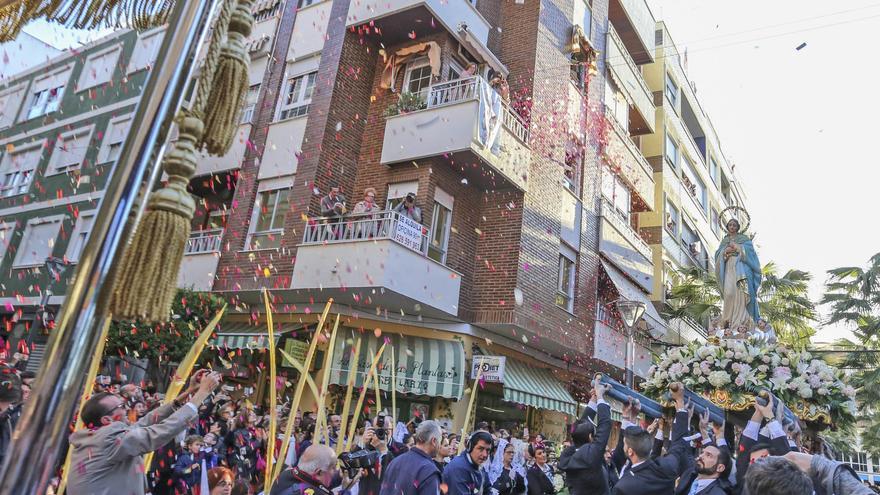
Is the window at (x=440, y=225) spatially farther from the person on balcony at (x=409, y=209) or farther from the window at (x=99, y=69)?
the window at (x=99, y=69)

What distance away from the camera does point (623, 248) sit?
21.9 meters

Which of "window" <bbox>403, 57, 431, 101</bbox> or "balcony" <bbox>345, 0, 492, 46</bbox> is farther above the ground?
"balcony" <bbox>345, 0, 492, 46</bbox>

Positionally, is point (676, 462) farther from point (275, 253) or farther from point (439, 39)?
point (439, 39)

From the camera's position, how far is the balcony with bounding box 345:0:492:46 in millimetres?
15844

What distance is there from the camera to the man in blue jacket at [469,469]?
5434mm

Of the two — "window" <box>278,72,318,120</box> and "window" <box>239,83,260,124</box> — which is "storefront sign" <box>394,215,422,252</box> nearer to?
"window" <box>278,72,318,120</box>

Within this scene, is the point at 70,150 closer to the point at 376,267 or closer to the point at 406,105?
the point at 406,105

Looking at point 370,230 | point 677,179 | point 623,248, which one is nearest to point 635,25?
point 677,179

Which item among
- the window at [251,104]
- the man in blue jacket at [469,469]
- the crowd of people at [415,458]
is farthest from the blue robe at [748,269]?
the window at [251,104]

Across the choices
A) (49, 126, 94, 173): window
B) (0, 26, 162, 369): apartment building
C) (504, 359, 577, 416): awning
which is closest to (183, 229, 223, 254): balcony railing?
(0, 26, 162, 369): apartment building

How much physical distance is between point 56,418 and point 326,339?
43.5 feet

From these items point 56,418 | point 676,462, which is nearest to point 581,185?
point 676,462

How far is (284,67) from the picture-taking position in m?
18.5

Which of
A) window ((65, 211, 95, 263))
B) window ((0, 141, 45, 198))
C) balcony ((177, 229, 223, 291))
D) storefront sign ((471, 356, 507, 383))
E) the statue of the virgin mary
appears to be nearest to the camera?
the statue of the virgin mary
